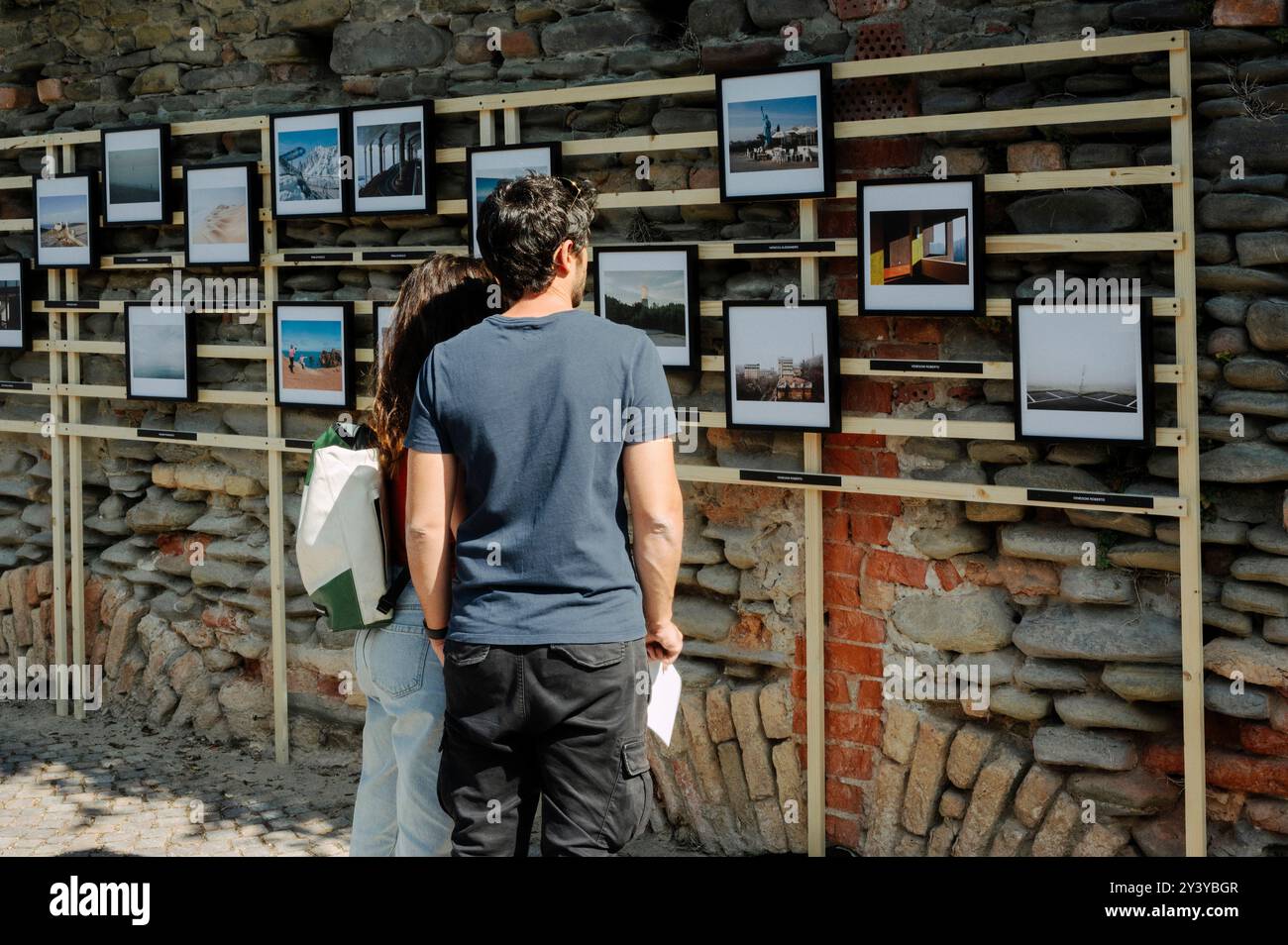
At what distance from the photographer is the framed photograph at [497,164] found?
16.6 feet

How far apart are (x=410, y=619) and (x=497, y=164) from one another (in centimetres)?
246

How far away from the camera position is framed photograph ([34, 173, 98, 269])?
6.25m

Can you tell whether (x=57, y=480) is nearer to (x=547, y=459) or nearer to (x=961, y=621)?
(x=961, y=621)

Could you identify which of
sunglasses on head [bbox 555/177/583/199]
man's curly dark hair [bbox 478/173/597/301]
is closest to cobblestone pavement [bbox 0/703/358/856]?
man's curly dark hair [bbox 478/173/597/301]

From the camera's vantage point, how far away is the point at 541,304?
293cm

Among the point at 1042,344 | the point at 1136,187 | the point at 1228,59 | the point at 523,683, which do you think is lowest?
the point at 523,683

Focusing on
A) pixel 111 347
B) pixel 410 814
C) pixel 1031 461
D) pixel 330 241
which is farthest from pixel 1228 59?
pixel 111 347

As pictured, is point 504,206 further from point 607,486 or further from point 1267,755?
Result: point 1267,755

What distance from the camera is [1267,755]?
13.0 ft

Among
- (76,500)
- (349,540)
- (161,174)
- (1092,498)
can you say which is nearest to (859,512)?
(1092,498)

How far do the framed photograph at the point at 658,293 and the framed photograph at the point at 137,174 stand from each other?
2.23m

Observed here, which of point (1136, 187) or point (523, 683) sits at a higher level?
point (1136, 187)

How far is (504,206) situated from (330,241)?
3.01m

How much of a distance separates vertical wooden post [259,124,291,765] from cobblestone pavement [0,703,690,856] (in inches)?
7.7
